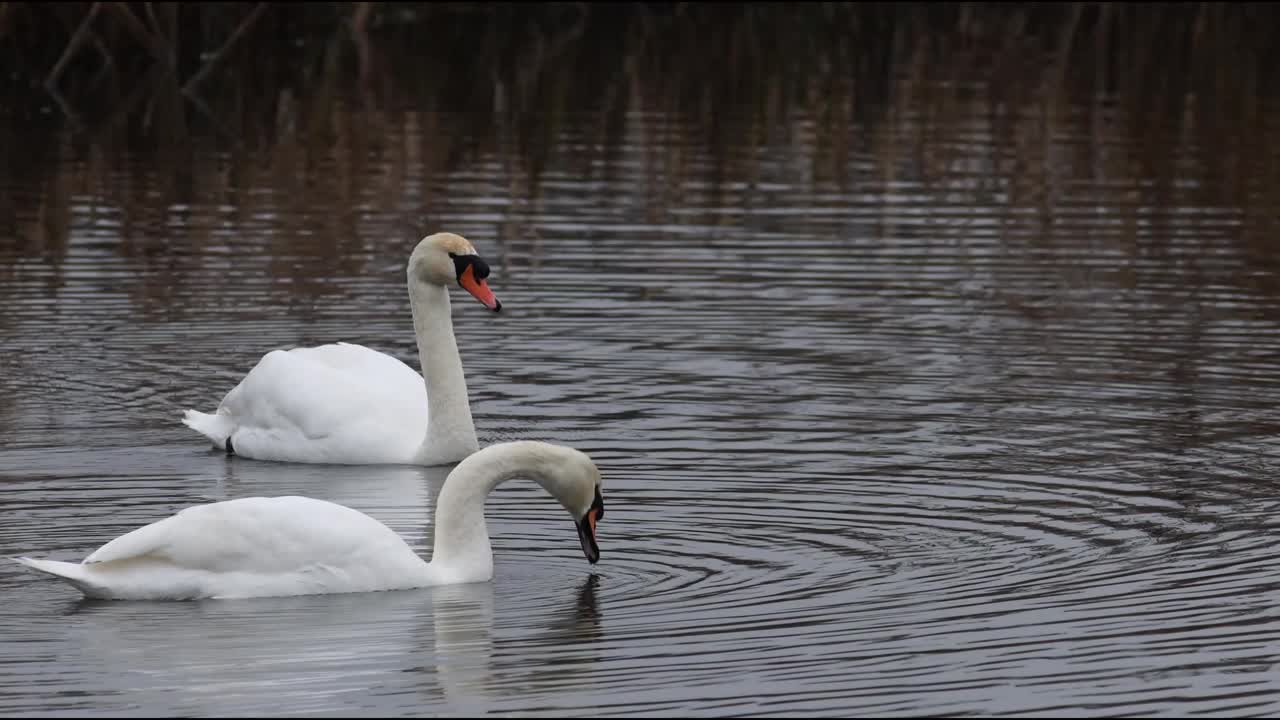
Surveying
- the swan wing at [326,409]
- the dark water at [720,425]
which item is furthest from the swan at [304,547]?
the swan wing at [326,409]

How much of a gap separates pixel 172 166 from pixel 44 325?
8.92m

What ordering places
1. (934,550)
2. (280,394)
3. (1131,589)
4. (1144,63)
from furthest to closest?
1. (1144,63)
2. (280,394)
3. (934,550)
4. (1131,589)

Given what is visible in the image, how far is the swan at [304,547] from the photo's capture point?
348 inches

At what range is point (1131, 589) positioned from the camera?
350 inches

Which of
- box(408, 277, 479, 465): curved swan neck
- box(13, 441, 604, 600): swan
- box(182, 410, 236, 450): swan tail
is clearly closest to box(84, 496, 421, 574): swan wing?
box(13, 441, 604, 600): swan

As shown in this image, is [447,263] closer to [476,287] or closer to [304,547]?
[476,287]

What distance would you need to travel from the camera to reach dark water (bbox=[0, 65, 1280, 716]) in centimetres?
797

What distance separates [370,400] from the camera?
12.2m

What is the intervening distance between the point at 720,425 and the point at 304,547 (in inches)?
145

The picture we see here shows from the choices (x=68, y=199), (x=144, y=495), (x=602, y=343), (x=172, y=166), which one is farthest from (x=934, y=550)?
(x=172, y=166)

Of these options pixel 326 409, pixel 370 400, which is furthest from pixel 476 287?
pixel 326 409

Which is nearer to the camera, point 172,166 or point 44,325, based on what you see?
point 44,325

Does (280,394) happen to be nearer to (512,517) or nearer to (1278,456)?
(512,517)

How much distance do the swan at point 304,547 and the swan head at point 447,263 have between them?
320 centimetres
